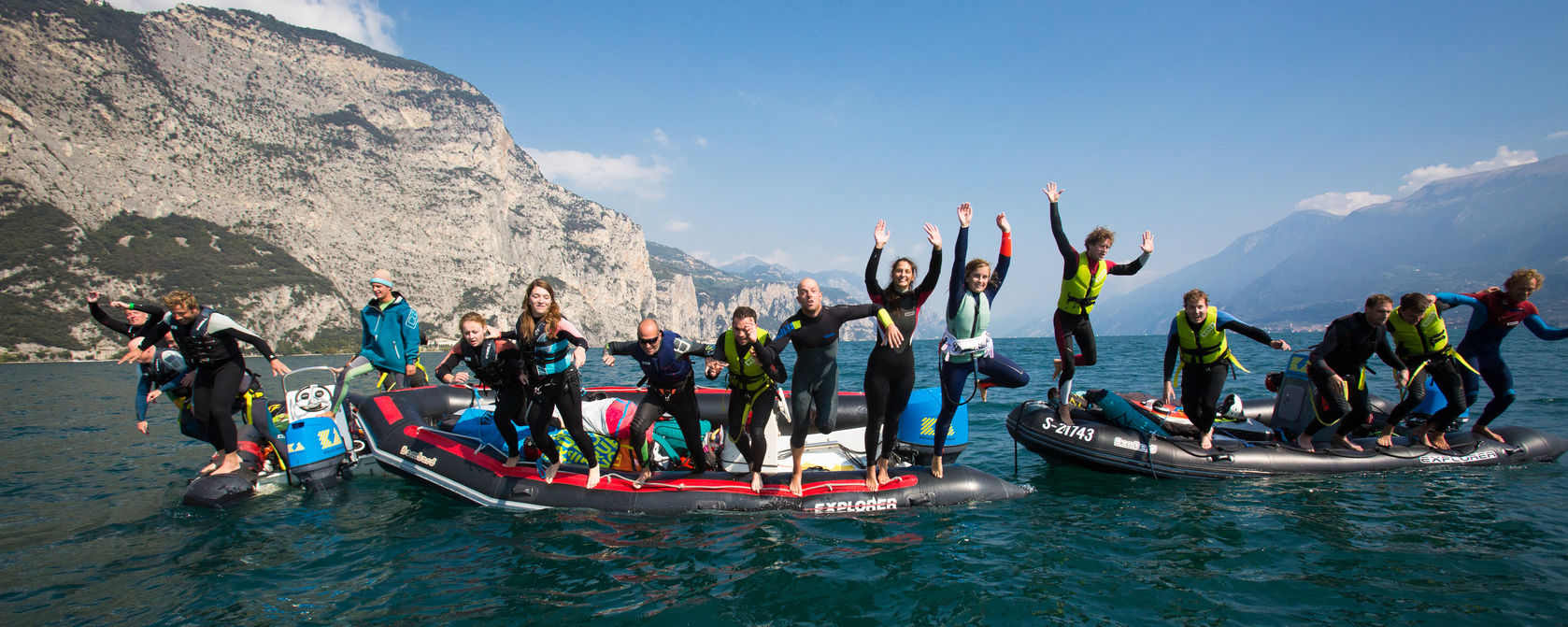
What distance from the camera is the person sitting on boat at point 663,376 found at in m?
6.53

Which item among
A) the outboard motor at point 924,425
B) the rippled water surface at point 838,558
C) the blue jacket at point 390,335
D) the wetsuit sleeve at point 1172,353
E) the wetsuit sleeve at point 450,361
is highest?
the blue jacket at point 390,335

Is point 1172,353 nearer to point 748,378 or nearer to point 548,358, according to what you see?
point 748,378

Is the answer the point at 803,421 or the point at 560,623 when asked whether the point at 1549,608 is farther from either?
the point at 560,623

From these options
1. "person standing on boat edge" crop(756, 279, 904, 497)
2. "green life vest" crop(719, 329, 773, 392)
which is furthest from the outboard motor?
"green life vest" crop(719, 329, 773, 392)

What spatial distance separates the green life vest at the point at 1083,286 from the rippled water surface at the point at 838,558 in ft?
7.86

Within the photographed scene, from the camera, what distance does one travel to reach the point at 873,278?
5992 mm

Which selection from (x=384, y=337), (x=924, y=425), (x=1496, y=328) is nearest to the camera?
(x=1496, y=328)

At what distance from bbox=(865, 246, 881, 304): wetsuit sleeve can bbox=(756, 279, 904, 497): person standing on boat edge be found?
0.40ft

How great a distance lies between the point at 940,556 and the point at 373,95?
5778 inches

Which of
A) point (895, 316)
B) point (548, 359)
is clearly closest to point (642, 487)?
point (548, 359)

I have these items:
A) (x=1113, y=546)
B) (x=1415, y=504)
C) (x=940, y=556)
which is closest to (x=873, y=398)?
(x=940, y=556)

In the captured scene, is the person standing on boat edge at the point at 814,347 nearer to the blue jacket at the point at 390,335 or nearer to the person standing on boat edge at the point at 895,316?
the person standing on boat edge at the point at 895,316

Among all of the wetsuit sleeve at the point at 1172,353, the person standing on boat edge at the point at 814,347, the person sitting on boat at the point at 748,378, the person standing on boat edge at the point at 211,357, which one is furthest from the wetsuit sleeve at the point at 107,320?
the wetsuit sleeve at the point at 1172,353

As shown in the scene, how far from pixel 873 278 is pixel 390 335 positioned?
298 inches
